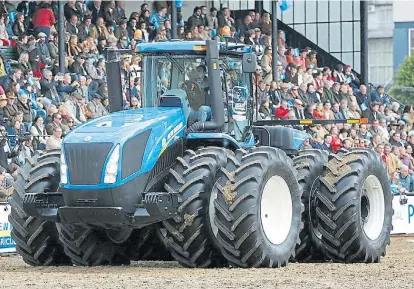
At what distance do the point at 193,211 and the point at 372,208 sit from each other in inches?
141

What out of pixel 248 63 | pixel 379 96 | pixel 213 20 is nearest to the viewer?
pixel 248 63

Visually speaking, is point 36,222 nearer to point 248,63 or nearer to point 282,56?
point 248,63

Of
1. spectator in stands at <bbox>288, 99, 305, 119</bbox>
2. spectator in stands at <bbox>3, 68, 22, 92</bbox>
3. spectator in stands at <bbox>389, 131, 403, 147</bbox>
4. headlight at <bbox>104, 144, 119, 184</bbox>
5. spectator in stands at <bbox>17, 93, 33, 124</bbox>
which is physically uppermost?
spectator in stands at <bbox>3, 68, 22, 92</bbox>

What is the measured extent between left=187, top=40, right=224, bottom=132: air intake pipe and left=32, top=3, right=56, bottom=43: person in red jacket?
1194 centimetres

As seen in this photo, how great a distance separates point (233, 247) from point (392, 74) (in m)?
63.7

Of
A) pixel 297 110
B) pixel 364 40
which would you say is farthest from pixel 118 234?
pixel 364 40

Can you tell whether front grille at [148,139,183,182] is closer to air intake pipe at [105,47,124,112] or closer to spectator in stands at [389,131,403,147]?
air intake pipe at [105,47,124,112]

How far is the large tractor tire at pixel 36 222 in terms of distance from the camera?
14141mm

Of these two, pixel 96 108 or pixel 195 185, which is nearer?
pixel 195 185

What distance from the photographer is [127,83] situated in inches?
599

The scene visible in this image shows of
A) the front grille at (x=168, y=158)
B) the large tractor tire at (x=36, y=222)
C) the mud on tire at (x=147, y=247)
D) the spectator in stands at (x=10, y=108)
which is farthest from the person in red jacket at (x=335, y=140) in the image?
the large tractor tire at (x=36, y=222)

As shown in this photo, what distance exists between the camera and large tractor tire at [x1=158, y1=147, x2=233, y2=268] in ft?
44.3

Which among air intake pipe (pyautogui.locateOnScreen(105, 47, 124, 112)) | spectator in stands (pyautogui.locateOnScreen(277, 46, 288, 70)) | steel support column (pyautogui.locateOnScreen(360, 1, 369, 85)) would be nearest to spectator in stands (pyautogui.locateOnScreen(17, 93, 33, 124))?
air intake pipe (pyautogui.locateOnScreen(105, 47, 124, 112))

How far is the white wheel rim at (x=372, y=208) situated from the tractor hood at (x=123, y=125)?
9.82 ft
